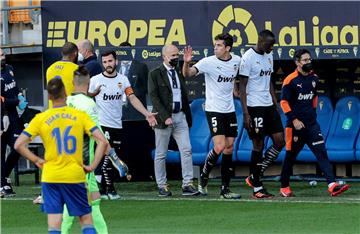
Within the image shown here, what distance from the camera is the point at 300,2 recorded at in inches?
687

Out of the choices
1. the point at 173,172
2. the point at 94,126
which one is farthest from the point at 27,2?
the point at 94,126

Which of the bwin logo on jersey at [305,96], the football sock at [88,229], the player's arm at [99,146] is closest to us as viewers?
the player's arm at [99,146]

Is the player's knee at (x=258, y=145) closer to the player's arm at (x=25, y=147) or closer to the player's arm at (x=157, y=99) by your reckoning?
the player's arm at (x=157, y=99)

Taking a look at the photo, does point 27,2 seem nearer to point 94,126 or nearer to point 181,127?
point 181,127

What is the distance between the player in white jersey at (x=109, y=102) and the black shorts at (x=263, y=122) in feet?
4.12

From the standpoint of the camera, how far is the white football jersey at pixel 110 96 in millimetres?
15422

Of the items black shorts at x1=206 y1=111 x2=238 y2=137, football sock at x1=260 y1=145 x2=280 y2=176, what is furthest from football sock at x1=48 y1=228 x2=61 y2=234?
football sock at x1=260 y1=145 x2=280 y2=176

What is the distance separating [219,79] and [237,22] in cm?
282

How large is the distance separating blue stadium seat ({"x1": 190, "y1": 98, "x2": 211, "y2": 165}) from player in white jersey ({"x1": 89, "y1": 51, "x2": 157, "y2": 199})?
2218 mm

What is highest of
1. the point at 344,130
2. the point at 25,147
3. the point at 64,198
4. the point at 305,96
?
the point at 305,96

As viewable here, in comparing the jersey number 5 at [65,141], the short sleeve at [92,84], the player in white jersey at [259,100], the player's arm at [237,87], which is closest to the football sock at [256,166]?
the player in white jersey at [259,100]

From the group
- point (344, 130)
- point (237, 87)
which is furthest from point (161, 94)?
point (344, 130)

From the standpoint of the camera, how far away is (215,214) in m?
14.0

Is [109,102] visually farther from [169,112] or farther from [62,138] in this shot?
[62,138]
